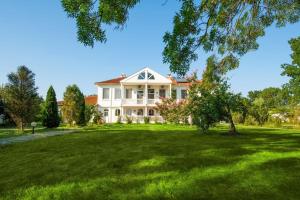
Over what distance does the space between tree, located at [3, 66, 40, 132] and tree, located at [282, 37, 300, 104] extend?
3854 centimetres

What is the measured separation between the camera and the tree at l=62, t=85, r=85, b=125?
2684 centimetres

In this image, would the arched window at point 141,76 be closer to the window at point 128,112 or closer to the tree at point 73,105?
the window at point 128,112

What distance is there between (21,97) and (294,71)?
40513 mm

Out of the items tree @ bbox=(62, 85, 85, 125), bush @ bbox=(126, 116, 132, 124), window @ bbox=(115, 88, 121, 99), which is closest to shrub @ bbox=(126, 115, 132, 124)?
bush @ bbox=(126, 116, 132, 124)

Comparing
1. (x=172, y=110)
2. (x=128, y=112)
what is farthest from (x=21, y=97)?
(x=128, y=112)

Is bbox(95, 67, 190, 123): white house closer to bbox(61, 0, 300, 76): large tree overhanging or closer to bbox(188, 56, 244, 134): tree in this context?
bbox(188, 56, 244, 134): tree

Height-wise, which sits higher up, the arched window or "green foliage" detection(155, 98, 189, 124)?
the arched window

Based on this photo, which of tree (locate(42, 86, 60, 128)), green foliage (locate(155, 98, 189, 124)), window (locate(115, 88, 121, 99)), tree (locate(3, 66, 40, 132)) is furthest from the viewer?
window (locate(115, 88, 121, 99))

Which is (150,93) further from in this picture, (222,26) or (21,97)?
(222,26)

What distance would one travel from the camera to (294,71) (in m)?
42.0

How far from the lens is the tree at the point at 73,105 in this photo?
1057 inches

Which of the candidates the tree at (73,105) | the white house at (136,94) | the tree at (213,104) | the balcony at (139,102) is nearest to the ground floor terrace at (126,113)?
the white house at (136,94)

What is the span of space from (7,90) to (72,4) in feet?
56.4

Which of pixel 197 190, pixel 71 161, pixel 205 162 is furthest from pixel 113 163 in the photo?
pixel 197 190
